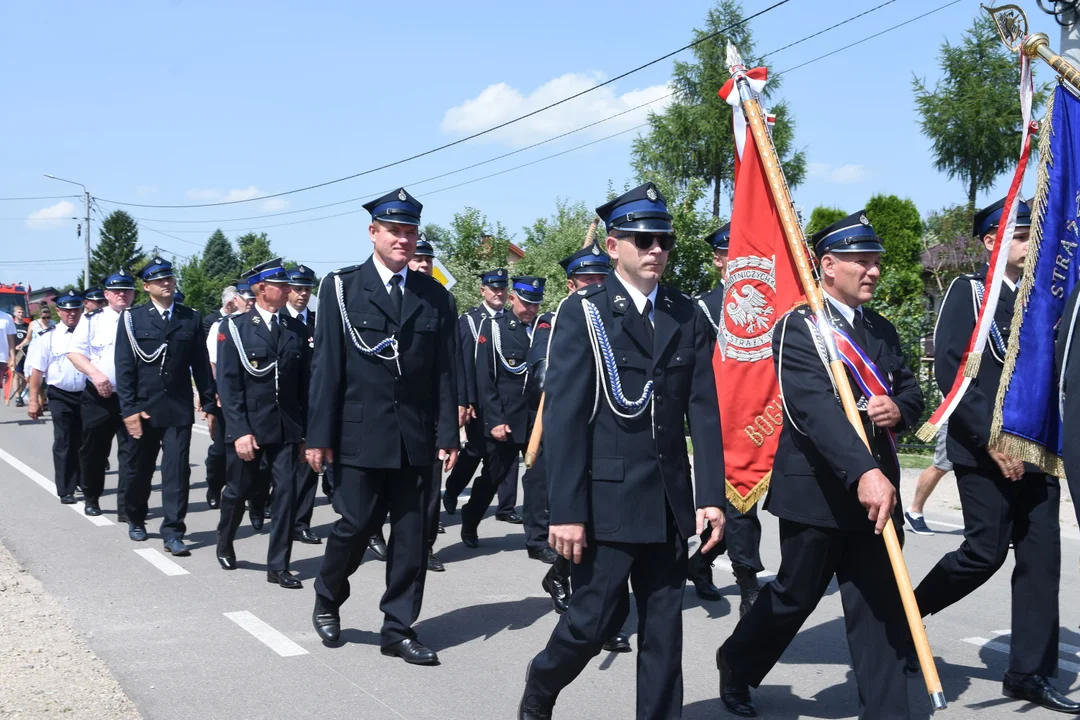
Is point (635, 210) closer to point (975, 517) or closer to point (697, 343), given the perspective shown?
point (697, 343)

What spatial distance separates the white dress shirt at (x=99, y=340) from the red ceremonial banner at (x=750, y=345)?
597cm

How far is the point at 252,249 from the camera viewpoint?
9500 cm

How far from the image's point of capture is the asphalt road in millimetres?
4797

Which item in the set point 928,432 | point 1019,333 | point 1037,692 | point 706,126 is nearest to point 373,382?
point 928,432

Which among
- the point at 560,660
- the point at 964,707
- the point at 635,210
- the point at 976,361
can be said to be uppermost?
the point at 635,210

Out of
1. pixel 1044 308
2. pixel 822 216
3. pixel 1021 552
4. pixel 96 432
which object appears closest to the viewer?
pixel 1044 308

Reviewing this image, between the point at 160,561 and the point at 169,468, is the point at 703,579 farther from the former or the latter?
the point at 169,468

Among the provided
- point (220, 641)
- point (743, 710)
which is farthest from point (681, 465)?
point (220, 641)

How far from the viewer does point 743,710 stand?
4.64m

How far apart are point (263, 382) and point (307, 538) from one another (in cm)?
170

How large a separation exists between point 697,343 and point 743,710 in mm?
1640

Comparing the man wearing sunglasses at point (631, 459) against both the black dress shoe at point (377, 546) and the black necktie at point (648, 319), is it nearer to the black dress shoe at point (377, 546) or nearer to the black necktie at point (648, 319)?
the black necktie at point (648, 319)

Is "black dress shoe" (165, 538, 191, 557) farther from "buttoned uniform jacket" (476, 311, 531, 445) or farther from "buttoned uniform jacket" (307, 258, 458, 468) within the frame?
"buttoned uniform jacket" (307, 258, 458, 468)

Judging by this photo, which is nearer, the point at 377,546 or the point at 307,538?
the point at 377,546
